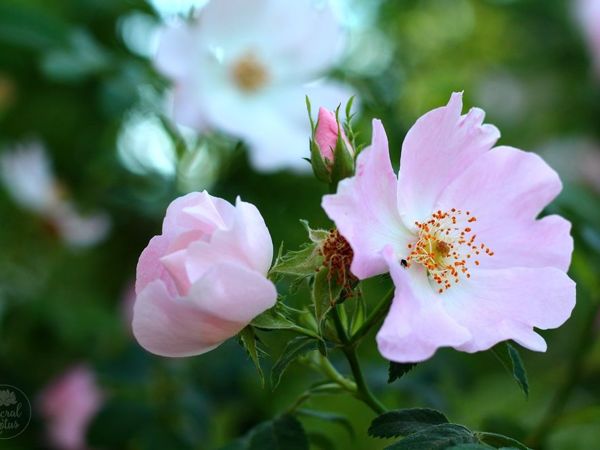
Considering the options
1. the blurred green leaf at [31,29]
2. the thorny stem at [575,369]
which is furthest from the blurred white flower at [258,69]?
the thorny stem at [575,369]

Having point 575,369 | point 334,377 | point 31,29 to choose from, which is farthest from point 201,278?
point 31,29

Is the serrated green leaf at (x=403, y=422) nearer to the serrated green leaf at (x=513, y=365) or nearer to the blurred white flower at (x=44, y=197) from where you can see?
the serrated green leaf at (x=513, y=365)

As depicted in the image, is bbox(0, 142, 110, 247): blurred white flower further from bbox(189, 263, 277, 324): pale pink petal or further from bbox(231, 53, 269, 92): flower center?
bbox(189, 263, 277, 324): pale pink petal

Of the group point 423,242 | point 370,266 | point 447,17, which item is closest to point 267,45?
point 423,242

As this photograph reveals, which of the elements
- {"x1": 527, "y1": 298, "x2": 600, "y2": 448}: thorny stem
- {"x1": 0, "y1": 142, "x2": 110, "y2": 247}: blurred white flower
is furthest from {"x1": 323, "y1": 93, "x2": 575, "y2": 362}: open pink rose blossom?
{"x1": 0, "y1": 142, "x2": 110, "y2": 247}: blurred white flower

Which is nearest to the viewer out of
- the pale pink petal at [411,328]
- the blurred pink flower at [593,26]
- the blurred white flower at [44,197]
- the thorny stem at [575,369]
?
the pale pink petal at [411,328]
